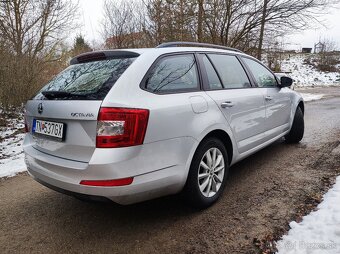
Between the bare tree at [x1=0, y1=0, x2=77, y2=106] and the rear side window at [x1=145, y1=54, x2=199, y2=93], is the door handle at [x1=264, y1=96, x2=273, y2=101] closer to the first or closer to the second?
the rear side window at [x1=145, y1=54, x2=199, y2=93]

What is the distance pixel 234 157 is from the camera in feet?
11.2

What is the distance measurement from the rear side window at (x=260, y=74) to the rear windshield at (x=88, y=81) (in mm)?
2063

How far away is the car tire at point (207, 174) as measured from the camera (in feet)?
9.20

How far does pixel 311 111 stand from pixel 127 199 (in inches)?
320

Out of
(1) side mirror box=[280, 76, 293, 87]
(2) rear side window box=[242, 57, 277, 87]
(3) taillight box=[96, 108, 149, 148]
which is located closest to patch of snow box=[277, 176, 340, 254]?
(3) taillight box=[96, 108, 149, 148]

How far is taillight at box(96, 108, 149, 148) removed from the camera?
2.25m

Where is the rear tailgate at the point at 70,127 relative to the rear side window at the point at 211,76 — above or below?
below

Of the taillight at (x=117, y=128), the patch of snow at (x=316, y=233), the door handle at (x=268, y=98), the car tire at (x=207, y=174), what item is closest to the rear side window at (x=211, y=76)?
the car tire at (x=207, y=174)

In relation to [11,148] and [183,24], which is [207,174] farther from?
[183,24]

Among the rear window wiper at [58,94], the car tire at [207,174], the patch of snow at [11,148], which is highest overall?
the rear window wiper at [58,94]

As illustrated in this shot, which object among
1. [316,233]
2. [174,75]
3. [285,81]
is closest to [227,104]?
[174,75]

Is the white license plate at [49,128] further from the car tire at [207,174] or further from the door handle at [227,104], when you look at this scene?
the door handle at [227,104]

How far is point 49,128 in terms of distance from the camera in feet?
8.66

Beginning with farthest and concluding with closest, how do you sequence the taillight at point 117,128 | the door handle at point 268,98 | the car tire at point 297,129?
the car tire at point 297,129 → the door handle at point 268,98 → the taillight at point 117,128
